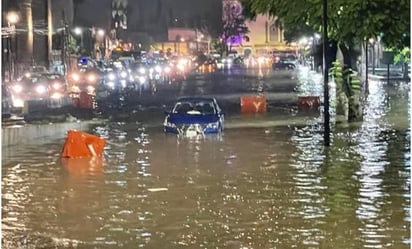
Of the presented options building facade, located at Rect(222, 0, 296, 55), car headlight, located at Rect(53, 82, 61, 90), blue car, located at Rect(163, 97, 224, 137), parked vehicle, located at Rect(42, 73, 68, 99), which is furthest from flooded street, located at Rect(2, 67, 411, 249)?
building facade, located at Rect(222, 0, 296, 55)

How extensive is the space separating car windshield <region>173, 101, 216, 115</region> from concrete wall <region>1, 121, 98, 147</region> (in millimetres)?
2727

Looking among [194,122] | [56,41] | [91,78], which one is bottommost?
[194,122]

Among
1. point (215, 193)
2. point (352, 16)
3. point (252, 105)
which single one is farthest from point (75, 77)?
point (215, 193)

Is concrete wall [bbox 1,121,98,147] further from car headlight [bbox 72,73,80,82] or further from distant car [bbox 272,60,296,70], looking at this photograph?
distant car [bbox 272,60,296,70]

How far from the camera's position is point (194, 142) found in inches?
932

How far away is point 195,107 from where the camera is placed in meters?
27.3

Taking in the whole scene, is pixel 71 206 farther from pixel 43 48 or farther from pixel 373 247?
pixel 43 48

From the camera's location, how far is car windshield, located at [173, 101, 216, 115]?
26969mm

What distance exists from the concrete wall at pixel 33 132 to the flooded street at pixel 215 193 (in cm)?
67

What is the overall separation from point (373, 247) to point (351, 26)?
406 inches

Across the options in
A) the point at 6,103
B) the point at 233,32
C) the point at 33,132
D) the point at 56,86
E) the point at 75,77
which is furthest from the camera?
the point at 233,32

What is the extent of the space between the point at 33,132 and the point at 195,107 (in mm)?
4739

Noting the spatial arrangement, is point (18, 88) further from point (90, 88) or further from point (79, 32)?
point (79, 32)

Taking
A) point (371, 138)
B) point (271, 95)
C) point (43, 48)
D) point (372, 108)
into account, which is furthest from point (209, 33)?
point (371, 138)
